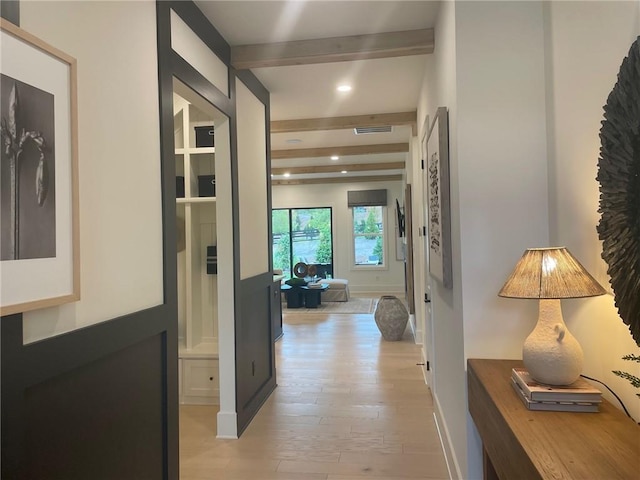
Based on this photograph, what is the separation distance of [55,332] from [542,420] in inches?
61.0

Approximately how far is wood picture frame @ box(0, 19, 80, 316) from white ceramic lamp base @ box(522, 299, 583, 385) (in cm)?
156

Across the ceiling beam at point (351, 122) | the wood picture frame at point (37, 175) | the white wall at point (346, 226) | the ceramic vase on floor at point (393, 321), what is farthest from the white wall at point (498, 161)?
the white wall at point (346, 226)

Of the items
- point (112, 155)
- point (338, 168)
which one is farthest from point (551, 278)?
point (338, 168)

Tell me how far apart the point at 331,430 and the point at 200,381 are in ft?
3.92

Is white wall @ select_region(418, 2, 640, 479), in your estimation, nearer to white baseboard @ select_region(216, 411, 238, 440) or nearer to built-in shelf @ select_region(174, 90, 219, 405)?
white baseboard @ select_region(216, 411, 238, 440)

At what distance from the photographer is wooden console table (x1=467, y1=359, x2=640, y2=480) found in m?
1.03

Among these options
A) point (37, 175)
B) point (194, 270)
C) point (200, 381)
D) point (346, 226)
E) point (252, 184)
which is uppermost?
point (252, 184)

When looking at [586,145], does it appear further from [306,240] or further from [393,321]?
[306,240]

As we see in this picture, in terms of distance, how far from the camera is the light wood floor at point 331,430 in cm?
239

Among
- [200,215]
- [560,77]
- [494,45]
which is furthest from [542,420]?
[200,215]

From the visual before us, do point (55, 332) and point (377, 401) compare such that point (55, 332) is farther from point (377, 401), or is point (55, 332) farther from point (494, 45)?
point (377, 401)

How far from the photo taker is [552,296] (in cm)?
141

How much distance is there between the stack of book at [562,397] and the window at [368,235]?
846cm

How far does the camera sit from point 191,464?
2.48m
